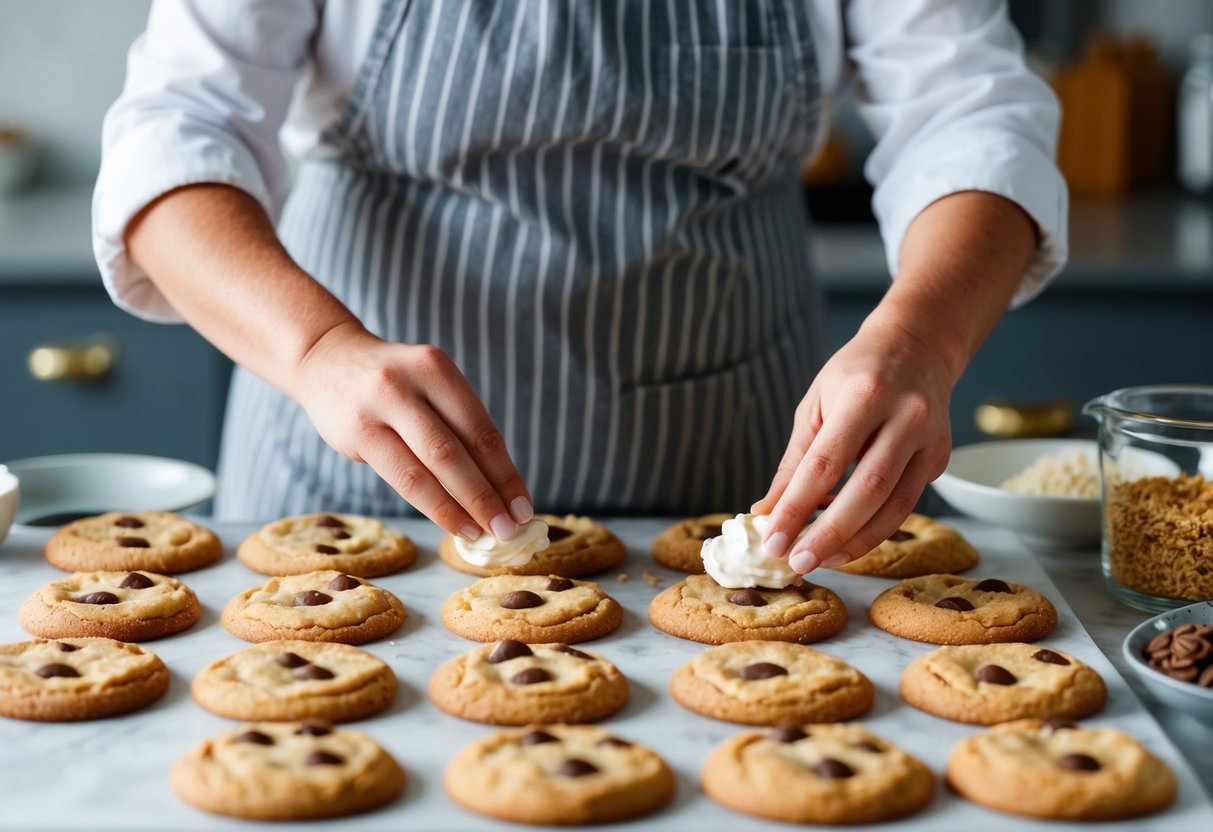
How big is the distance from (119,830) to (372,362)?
441 mm

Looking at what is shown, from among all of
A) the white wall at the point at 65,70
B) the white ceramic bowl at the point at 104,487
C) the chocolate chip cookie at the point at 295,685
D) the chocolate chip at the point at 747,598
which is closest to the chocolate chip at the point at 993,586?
the chocolate chip at the point at 747,598

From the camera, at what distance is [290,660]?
3.39ft

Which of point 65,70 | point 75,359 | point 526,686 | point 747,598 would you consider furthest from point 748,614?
point 65,70

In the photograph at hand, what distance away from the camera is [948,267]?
4.21 feet

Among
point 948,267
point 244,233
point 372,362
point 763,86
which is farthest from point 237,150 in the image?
point 948,267

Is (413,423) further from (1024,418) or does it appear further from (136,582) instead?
(1024,418)

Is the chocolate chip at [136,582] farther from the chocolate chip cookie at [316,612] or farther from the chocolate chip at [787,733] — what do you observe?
the chocolate chip at [787,733]

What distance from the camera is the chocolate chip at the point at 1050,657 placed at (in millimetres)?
1041

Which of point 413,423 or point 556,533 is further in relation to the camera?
point 556,533

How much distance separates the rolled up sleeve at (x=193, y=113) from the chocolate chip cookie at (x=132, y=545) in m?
0.22

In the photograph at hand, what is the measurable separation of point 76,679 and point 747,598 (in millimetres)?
552

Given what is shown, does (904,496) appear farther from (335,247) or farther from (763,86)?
(335,247)

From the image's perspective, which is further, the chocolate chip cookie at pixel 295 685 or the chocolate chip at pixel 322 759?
the chocolate chip cookie at pixel 295 685

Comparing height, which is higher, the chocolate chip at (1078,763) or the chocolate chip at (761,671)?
the chocolate chip at (1078,763)
